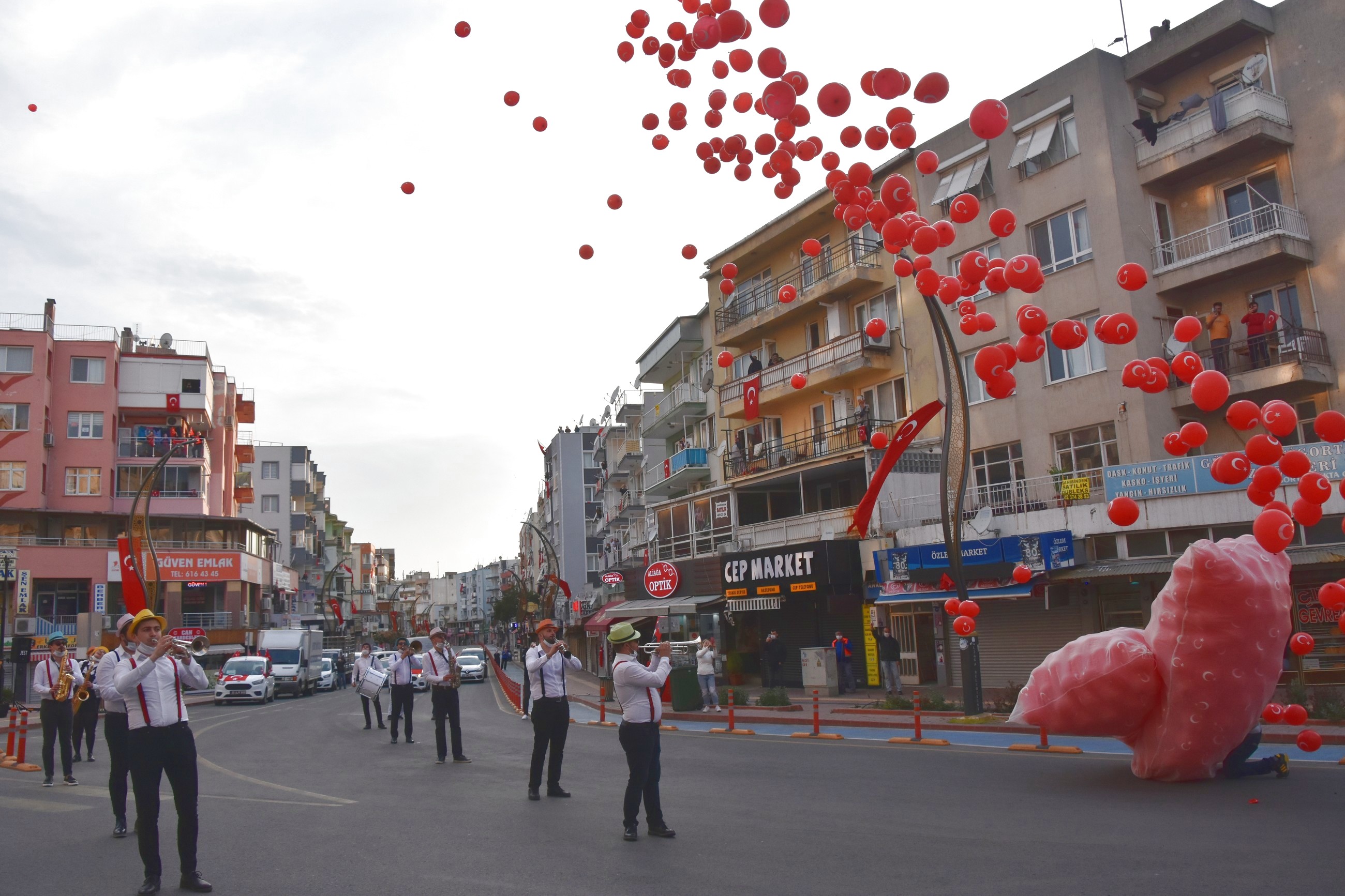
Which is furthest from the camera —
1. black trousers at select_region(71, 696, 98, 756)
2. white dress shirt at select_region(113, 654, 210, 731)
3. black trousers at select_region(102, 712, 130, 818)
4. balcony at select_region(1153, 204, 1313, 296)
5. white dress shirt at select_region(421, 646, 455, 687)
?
balcony at select_region(1153, 204, 1313, 296)

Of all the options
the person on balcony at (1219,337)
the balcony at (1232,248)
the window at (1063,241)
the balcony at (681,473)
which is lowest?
the person on balcony at (1219,337)

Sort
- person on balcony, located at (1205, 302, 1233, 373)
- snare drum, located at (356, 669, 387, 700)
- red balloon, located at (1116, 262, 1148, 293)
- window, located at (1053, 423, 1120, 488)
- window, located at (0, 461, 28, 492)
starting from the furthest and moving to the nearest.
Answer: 1. window, located at (0, 461, 28, 492)
2. window, located at (1053, 423, 1120, 488)
3. person on balcony, located at (1205, 302, 1233, 373)
4. snare drum, located at (356, 669, 387, 700)
5. red balloon, located at (1116, 262, 1148, 293)

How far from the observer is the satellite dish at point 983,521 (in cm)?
2423

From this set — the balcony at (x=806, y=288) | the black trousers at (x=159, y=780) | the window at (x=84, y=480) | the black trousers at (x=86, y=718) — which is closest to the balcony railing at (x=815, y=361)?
the balcony at (x=806, y=288)

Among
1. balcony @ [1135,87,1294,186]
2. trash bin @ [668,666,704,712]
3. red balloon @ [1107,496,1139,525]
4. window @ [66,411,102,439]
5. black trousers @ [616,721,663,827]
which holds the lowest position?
trash bin @ [668,666,704,712]

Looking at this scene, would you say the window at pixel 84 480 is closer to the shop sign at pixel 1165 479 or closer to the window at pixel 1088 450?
the window at pixel 1088 450

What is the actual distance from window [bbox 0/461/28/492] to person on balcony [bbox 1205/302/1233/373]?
5515cm

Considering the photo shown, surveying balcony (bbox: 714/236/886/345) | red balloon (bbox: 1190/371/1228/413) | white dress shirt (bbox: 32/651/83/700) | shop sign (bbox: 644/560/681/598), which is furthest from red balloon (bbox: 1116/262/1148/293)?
balcony (bbox: 714/236/886/345)

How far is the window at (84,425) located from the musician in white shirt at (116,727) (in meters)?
52.6

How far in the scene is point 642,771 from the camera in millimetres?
8227

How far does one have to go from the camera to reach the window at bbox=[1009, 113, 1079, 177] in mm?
24891

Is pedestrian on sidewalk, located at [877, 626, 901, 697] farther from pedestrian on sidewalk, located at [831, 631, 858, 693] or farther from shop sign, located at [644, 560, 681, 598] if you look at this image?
shop sign, located at [644, 560, 681, 598]

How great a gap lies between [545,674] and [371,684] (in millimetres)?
12069

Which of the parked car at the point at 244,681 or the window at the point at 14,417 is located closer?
the parked car at the point at 244,681
